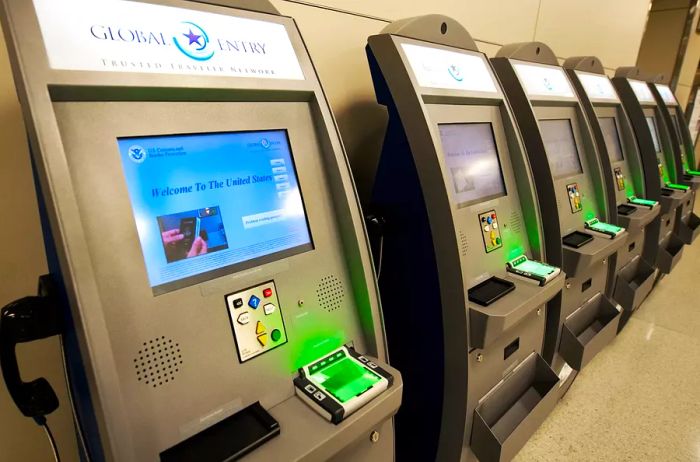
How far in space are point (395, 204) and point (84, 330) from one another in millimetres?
899

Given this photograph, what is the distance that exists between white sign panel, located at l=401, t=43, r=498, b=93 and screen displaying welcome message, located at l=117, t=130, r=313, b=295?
51 centimetres

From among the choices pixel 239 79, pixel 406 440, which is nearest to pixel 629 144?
pixel 406 440

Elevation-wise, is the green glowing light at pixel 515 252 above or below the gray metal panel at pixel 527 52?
below

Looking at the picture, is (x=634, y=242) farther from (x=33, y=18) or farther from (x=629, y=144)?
(x=33, y=18)

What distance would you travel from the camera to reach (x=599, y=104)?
2336 mm

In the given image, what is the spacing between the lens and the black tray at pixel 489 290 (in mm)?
1202

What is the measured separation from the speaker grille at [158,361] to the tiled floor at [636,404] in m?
1.74

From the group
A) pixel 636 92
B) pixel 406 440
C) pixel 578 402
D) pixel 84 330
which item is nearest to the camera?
pixel 84 330

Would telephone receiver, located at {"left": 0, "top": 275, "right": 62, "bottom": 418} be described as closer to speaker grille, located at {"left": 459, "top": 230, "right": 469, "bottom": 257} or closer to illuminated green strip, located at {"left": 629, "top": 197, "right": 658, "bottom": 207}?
speaker grille, located at {"left": 459, "top": 230, "right": 469, "bottom": 257}

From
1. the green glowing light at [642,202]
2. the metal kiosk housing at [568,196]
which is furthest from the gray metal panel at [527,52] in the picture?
the green glowing light at [642,202]

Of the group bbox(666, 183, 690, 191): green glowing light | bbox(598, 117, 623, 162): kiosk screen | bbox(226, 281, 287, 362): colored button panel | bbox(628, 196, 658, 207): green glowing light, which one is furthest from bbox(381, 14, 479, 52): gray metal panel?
bbox(666, 183, 690, 191): green glowing light

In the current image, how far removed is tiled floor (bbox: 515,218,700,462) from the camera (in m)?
1.92

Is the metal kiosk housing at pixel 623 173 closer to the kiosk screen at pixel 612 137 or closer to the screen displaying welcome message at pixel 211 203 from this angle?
the kiosk screen at pixel 612 137

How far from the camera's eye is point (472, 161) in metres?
1.34
